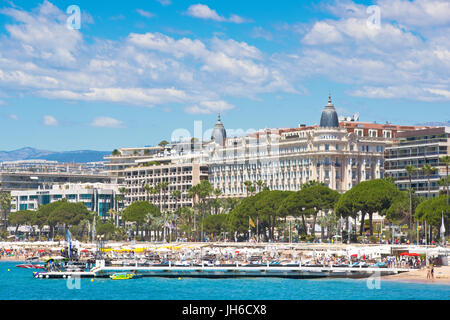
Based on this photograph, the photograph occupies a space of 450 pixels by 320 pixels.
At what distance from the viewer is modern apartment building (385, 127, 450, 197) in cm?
14675

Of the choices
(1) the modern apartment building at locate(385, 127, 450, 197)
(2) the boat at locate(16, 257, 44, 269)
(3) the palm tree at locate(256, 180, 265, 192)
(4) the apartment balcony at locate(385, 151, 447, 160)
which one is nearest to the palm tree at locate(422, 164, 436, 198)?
(1) the modern apartment building at locate(385, 127, 450, 197)

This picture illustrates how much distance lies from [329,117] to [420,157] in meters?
25.6

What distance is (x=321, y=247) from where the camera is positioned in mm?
126625

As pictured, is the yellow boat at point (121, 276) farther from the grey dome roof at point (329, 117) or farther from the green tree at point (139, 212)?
the green tree at point (139, 212)

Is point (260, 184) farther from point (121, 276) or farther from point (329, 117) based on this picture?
point (121, 276)

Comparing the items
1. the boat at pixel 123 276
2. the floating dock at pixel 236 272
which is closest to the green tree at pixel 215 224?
the floating dock at pixel 236 272

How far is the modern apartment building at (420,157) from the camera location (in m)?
147

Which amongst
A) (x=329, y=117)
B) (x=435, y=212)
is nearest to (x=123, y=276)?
(x=435, y=212)

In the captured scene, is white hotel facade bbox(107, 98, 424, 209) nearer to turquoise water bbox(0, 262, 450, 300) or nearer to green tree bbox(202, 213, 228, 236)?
green tree bbox(202, 213, 228, 236)

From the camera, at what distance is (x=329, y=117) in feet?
562

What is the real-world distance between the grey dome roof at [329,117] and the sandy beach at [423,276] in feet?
268

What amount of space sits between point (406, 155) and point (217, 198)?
150 feet
